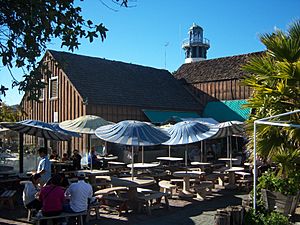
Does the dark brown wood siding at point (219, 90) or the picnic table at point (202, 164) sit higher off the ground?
the dark brown wood siding at point (219, 90)

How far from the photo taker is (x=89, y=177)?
13.5 metres

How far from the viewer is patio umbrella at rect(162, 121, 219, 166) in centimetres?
1291

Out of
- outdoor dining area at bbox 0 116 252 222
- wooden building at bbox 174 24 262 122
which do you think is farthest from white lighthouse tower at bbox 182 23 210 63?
outdoor dining area at bbox 0 116 252 222

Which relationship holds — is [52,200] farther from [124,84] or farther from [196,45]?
[196,45]

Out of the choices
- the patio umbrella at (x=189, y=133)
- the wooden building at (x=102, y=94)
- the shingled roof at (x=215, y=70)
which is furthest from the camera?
the shingled roof at (x=215, y=70)

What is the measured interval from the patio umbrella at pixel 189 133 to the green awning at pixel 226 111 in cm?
1479

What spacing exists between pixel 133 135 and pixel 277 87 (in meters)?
3.92

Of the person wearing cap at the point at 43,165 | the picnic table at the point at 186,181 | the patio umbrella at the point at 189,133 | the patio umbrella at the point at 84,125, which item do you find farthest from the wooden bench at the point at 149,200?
the patio umbrella at the point at 84,125

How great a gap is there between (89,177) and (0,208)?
317 centimetres

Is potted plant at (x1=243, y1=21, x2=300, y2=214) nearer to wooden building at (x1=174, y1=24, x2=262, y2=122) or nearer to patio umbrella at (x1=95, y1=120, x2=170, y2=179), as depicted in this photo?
patio umbrella at (x1=95, y1=120, x2=170, y2=179)

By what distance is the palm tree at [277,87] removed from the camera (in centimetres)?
968

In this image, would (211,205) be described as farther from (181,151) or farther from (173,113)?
(173,113)

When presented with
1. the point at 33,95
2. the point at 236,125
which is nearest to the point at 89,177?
the point at 236,125

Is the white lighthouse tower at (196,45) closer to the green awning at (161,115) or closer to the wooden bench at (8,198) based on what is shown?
the green awning at (161,115)
